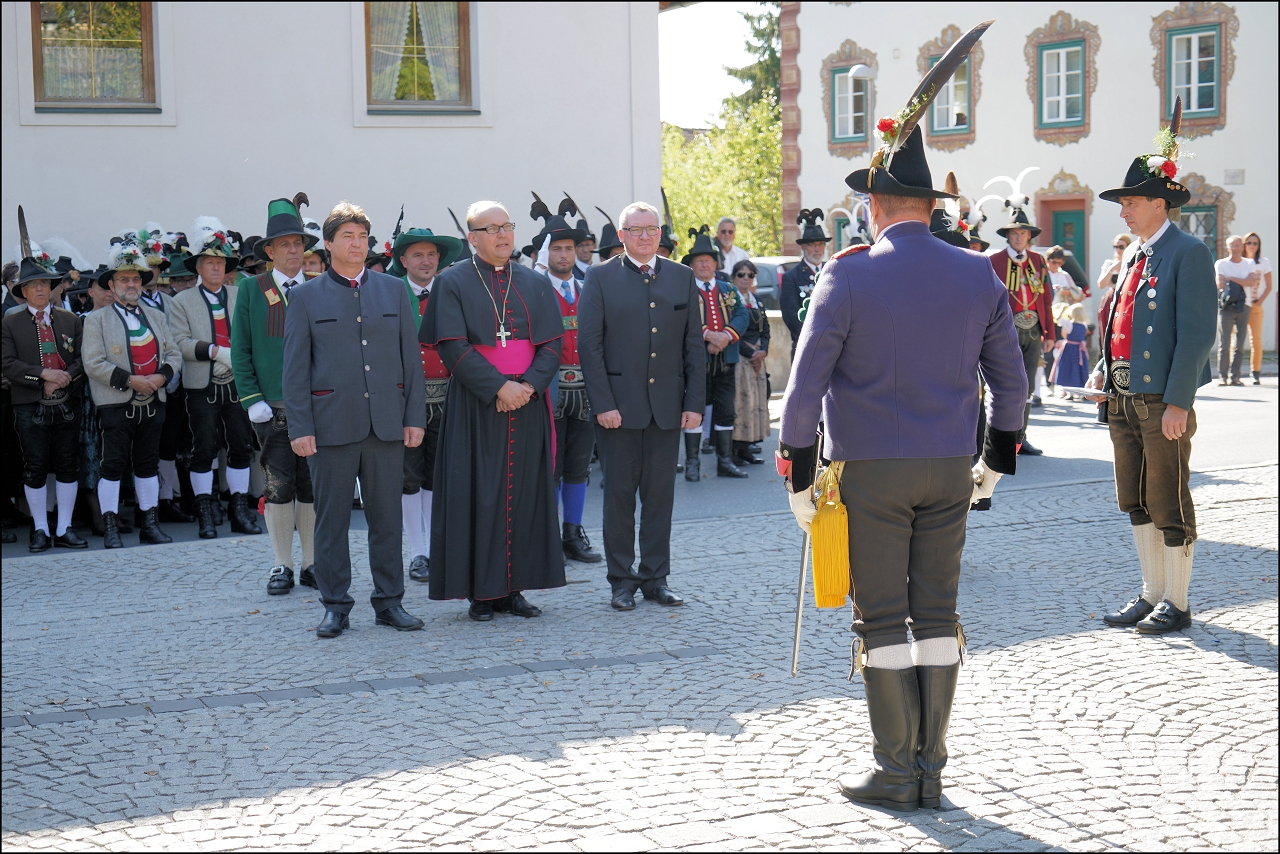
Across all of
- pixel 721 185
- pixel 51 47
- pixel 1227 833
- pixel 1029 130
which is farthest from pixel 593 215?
pixel 721 185

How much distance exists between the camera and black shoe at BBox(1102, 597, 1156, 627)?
6.54 metres

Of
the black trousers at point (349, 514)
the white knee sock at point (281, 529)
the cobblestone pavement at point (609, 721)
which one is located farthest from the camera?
the white knee sock at point (281, 529)

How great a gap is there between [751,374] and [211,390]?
4794 millimetres

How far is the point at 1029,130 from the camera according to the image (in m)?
28.4

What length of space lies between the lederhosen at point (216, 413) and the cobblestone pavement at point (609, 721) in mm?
1849

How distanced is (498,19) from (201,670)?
951 centimetres

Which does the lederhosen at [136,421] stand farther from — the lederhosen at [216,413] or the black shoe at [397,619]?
the black shoe at [397,619]

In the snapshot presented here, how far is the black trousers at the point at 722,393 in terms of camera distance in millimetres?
11789

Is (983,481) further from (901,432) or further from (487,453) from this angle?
(487,453)

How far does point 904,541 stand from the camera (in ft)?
14.4

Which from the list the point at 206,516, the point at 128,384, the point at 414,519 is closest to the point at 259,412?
the point at 414,519

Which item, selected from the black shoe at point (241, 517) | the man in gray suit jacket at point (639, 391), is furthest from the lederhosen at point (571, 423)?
the black shoe at point (241, 517)

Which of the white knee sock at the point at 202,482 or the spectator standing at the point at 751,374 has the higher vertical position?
the spectator standing at the point at 751,374

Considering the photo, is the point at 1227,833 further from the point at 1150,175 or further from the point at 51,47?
the point at 51,47
